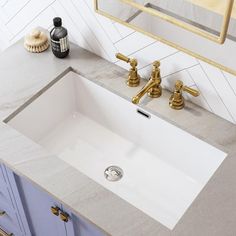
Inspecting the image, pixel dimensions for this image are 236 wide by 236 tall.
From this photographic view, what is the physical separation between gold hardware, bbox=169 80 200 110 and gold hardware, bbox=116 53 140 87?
0.15 m

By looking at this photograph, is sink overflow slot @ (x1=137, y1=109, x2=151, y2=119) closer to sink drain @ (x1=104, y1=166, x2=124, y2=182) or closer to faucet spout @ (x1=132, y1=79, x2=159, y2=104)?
faucet spout @ (x1=132, y1=79, x2=159, y2=104)

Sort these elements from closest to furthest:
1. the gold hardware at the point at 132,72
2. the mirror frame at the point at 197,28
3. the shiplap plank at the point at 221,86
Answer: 1. the mirror frame at the point at 197,28
2. the shiplap plank at the point at 221,86
3. the gold hardware at the point at 132,72

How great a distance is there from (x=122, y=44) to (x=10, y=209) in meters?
0.83

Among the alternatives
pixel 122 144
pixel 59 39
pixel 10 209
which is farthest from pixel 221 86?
pixel 10 209

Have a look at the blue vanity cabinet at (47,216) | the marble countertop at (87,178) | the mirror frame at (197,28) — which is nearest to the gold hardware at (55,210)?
the blue vanity cabinet at (47,216)

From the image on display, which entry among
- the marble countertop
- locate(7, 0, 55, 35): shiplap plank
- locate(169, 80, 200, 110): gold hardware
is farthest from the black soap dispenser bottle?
locate(169, 80, 200, 110): gold hardware

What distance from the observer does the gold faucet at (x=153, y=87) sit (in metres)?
Result: 1.67

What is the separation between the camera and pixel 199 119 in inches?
66.6

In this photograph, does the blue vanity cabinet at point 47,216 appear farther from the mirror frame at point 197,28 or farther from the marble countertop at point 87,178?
the mirror frame at point 197,28

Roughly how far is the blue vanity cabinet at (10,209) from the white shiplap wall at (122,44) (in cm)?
59

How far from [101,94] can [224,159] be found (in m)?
0.54

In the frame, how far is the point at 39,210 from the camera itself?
1810 millimetres


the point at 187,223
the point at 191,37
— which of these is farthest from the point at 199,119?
the point at 187,223

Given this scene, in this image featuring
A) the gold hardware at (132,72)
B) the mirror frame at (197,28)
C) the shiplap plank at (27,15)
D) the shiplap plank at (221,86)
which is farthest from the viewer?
the shiplap plank at (27,15)
